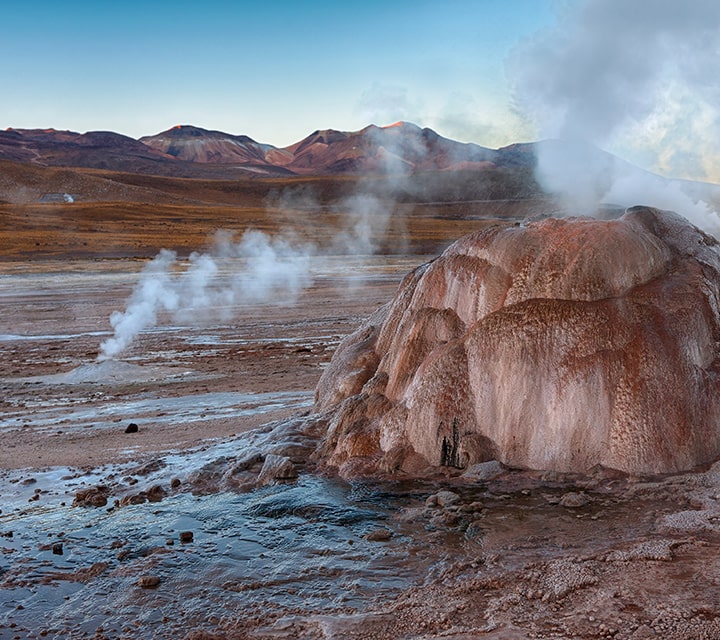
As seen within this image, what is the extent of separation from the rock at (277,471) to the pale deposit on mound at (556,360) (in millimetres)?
469

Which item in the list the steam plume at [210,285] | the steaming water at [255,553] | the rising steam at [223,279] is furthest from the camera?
the rising steam at [223,279]

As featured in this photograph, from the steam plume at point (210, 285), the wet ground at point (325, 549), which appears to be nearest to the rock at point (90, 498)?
the wet ground at point (325, 549)

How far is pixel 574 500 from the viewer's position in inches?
285

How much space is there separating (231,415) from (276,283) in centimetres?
2628

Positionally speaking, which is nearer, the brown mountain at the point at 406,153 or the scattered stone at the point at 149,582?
the scattered stone at the point at 149,582

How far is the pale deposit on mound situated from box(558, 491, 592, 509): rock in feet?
2.24

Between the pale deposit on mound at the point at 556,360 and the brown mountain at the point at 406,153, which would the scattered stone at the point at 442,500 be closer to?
the pale deposit on mound at the point at 556,360

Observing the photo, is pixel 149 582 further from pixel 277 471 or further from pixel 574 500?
pixel 574 500

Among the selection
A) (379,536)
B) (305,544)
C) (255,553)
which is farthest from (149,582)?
(379,536)

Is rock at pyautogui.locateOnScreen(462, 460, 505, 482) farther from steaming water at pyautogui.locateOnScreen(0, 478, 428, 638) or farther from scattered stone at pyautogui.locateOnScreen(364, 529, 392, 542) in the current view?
scattered stone at pyautogui.locateOnScreen(364, 529, 392, 542)

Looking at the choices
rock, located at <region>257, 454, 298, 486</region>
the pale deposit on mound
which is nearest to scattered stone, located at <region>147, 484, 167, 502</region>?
rock, located at <region>257, 454, 298, 486</region>

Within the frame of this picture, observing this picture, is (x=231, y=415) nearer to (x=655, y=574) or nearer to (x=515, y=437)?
(x=515, y=437)

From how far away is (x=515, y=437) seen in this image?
27.1ft

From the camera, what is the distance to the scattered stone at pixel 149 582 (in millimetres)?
6574
